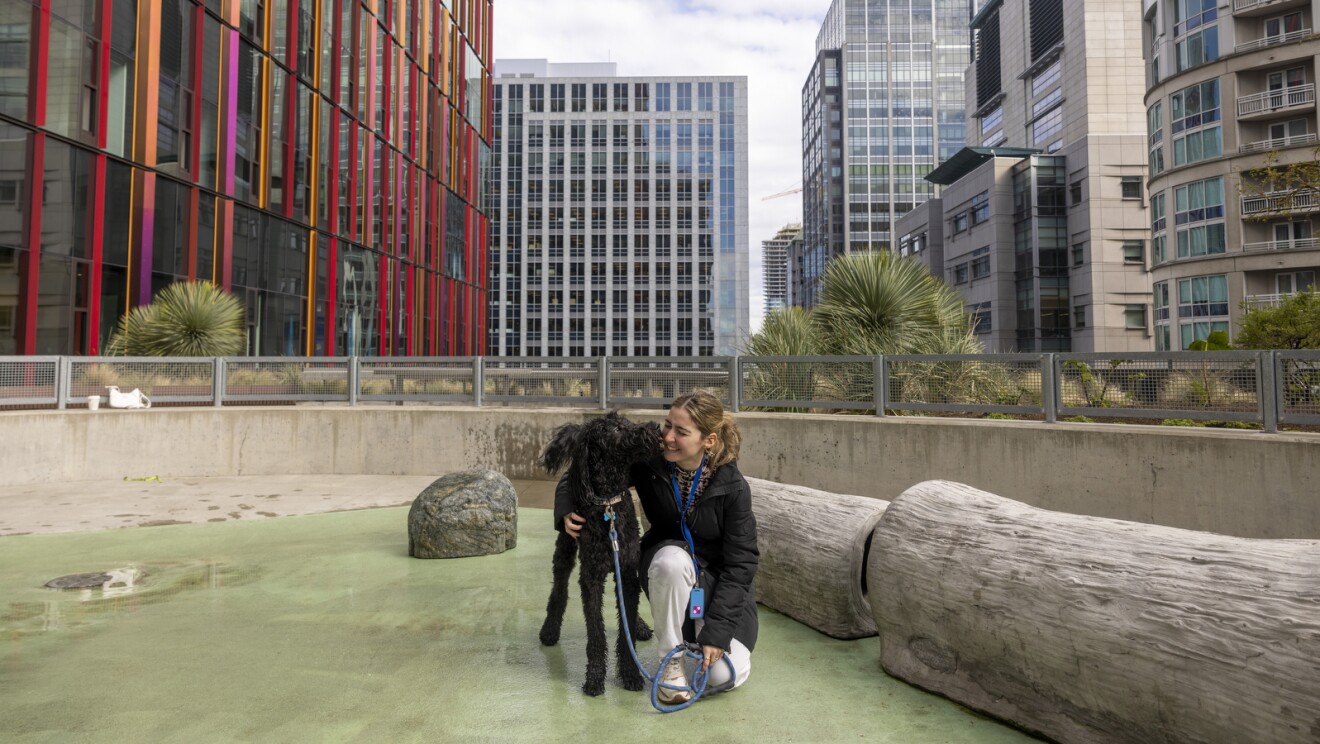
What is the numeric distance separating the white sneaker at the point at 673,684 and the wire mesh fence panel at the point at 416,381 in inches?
348

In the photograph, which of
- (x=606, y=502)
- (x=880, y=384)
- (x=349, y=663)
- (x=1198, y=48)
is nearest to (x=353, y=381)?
(x=880, y=384)

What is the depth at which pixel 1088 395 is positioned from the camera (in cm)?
774

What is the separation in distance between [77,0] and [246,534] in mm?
16546

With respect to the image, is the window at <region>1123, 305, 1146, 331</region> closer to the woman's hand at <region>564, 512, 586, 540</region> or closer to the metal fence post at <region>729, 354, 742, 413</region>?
the metal fence post at <region>729, 354, 742, 413</region>

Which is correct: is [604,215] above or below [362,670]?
above

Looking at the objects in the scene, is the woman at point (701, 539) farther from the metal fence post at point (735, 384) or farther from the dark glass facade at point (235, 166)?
the dark glass facade at point (235, 166)

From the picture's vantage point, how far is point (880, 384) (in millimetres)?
9023

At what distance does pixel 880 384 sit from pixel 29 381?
1186 centimetres

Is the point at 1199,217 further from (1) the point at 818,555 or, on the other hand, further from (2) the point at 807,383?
(1) the point at 818,555

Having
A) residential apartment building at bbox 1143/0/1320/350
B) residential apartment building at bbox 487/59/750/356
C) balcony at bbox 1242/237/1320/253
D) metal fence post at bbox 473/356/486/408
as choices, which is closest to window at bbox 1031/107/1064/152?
residential apartment building at bbox 1143/0/1320/350

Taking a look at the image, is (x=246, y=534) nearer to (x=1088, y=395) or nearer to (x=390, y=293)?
(x=1088, y=395)

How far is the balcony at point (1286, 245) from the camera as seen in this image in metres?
39.1

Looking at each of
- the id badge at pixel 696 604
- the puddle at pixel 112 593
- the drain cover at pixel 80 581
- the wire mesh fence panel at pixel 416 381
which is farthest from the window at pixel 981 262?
the drain cover at pixel 80 581

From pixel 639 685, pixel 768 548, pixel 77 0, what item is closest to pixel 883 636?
pixel 768 548
